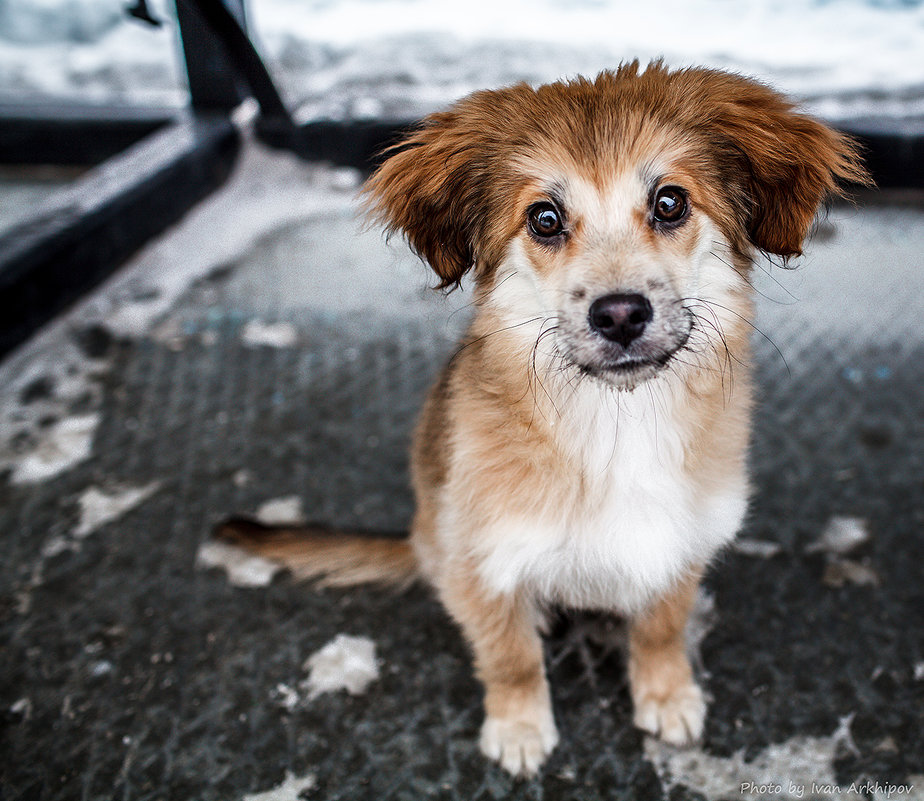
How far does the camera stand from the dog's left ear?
A: 1478 millimetres

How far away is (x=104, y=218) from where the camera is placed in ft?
10.5

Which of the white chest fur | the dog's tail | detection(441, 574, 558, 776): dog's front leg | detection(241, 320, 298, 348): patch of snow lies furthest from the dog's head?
detection(241, 320, 298, 348): patch of snow

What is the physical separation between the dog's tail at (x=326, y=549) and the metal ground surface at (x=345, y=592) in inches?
3.6

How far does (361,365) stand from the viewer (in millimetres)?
2865

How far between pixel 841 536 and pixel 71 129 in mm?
4221

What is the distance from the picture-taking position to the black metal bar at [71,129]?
4.05 meters

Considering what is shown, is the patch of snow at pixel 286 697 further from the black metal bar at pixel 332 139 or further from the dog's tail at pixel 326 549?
the black metal bar at pixel 332 139

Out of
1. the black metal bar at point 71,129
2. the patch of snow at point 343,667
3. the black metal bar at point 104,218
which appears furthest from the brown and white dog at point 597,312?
the black metal bar at point 71,129

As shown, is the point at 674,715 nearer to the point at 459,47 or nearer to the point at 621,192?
the point at 621,192

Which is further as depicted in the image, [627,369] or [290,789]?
[290,789]

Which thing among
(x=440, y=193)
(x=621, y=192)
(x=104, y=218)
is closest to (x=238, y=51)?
(x=104, y=218)

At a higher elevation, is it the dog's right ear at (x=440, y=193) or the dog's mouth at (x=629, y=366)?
the dog's right ear at (x=440, y=193)

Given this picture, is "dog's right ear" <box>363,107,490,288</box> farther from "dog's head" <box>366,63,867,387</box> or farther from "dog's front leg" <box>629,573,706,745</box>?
"dog's front leg" <box>629,573,706,745</box>

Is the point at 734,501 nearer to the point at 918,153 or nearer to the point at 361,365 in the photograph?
the point at 361,365
